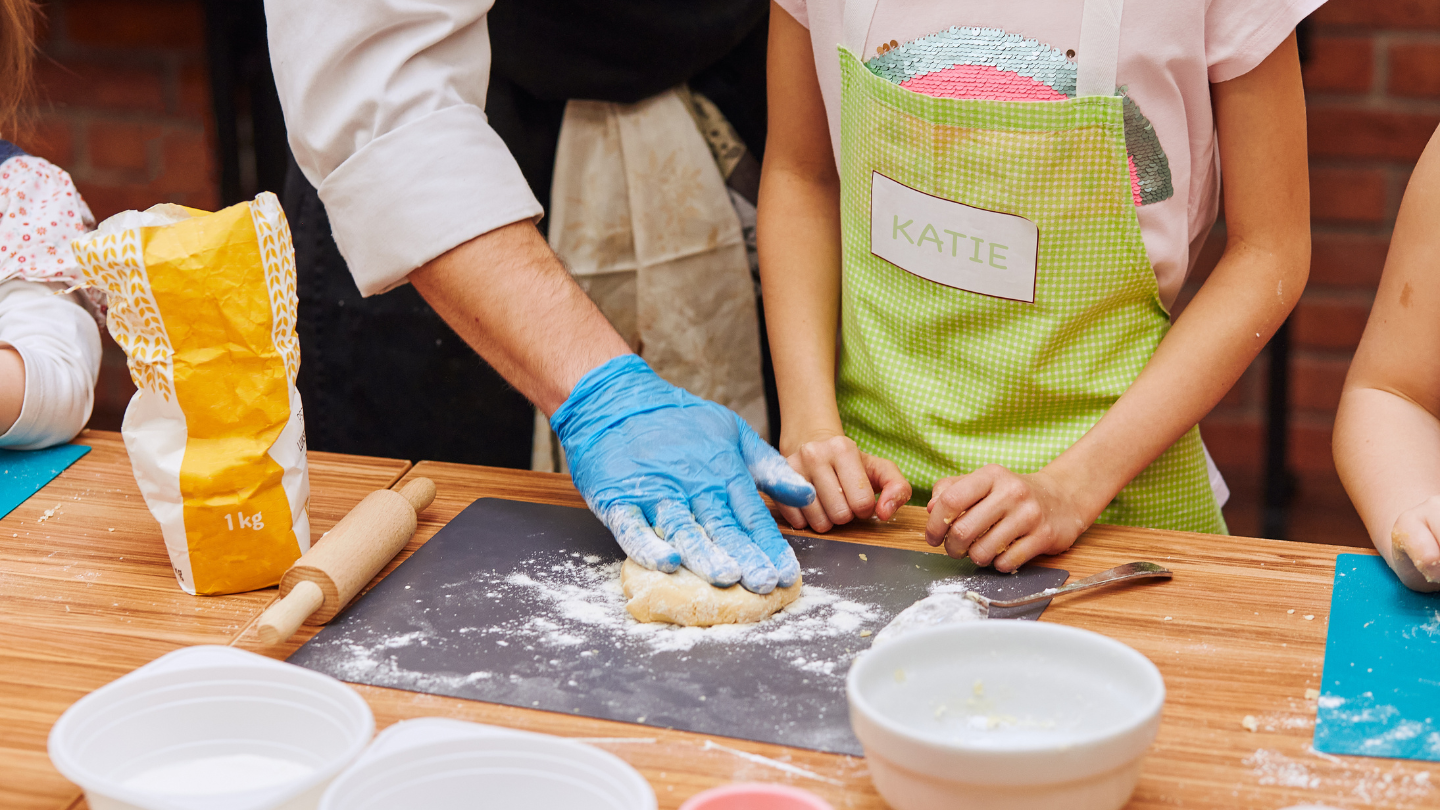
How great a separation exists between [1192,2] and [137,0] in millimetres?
2476

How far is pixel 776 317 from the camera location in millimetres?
1374

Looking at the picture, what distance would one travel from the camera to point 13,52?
145cm

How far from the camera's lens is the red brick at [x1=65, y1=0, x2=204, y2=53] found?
276 cm

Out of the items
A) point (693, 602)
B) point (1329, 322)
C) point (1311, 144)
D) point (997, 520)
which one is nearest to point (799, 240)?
point (997, 520)

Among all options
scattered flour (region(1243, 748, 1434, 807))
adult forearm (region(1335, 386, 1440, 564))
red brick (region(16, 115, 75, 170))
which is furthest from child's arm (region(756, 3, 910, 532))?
red brick (region(16, 115, 75, 170))

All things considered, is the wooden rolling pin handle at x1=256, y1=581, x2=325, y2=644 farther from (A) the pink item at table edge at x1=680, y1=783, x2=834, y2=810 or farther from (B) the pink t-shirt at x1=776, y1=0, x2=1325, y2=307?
(B) the pink t-shirt at x1=776, y1=0, x2=1325, y2=307

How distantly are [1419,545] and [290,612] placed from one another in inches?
33.0

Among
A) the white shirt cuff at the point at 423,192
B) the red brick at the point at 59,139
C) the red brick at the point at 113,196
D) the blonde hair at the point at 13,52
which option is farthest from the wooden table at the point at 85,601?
the red brick at the point at 59,139

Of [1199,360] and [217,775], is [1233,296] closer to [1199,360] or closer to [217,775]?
[1199,360]

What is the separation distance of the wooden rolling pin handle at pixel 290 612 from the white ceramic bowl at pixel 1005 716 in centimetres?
41

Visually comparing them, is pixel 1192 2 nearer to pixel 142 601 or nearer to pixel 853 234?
pixel 853 234

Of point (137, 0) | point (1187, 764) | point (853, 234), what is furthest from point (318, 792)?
point (137, 0)

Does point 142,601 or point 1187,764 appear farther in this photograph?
point 142,601

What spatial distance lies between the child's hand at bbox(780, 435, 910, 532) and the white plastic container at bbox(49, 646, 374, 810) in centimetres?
49
